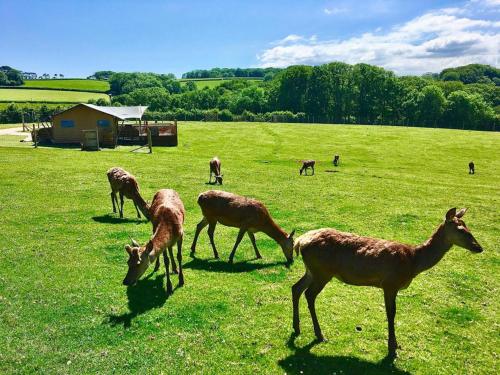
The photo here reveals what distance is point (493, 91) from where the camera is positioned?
176 meters

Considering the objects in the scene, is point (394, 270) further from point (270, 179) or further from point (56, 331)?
point (270, 179)

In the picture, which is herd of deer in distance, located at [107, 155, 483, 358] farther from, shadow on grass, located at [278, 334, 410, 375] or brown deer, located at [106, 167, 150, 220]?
brown deer, located at [106, 167, 150, 220]

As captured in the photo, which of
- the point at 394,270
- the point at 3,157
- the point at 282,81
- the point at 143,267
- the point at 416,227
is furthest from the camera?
the point at 282,81

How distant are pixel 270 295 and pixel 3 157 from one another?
121ft

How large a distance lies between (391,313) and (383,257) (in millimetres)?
1333

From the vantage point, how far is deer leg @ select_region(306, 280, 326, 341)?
9773mm

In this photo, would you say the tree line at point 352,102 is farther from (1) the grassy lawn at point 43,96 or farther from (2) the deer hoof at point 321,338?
(2) the deer hoof at point 321,338

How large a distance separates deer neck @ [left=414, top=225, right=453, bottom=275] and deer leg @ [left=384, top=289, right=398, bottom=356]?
2.79 feet

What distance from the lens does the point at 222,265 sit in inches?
570

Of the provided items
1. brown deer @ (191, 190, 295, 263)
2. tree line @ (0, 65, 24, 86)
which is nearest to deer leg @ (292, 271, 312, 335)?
brown deer @ (191, 190, 295, 263)

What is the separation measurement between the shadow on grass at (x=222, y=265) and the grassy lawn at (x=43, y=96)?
131 m

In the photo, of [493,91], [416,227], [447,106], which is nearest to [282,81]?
[447,106]

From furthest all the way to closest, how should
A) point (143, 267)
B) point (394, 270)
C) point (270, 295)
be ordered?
point (270, 295) → point (143, 267) → point (394, 270)

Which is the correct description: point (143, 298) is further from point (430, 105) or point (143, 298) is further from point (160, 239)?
point (430, 105)
